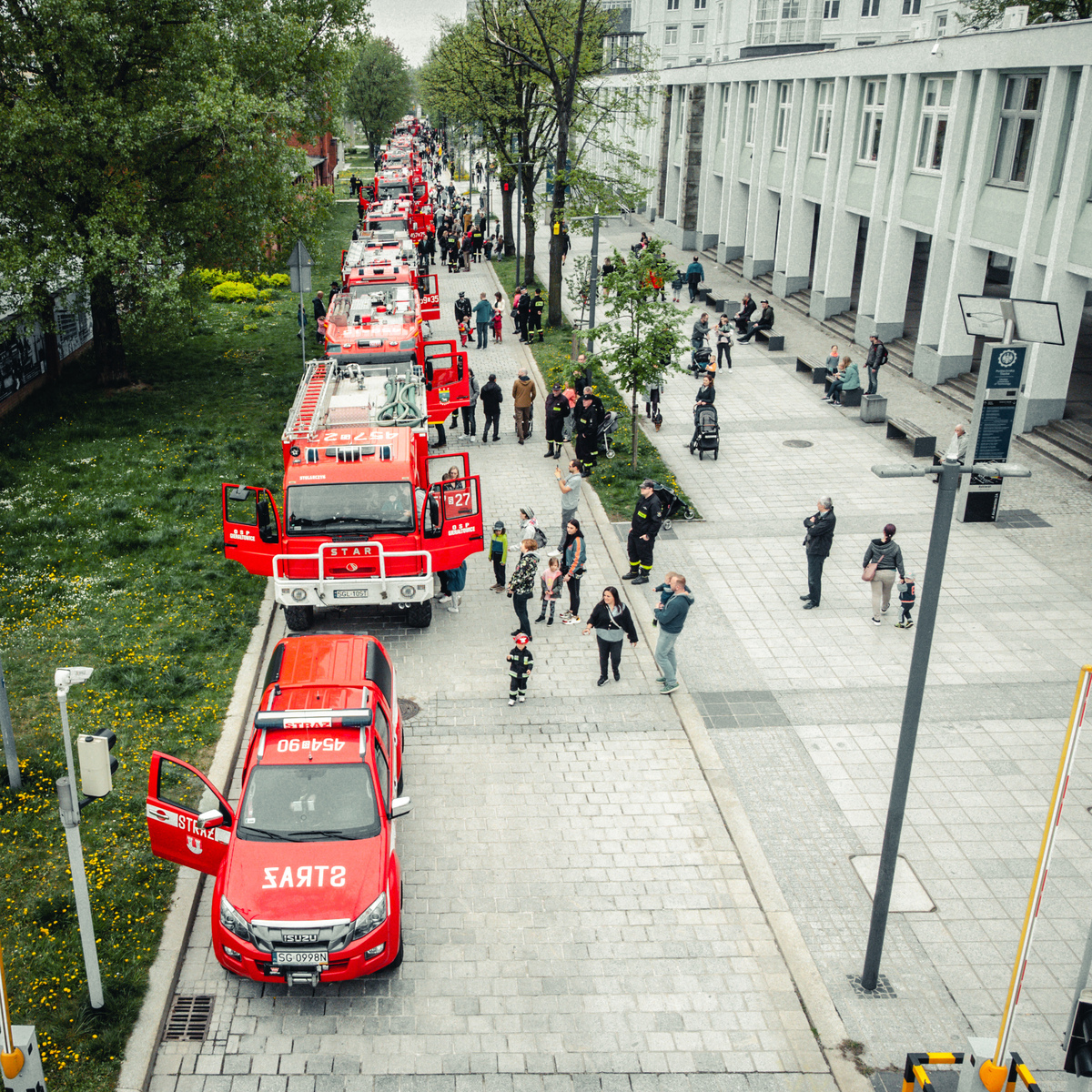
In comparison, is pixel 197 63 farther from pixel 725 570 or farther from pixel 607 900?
pixel 607 900

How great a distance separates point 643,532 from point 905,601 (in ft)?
12.6

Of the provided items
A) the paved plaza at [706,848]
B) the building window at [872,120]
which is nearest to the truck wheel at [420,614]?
the paved plaza at [706,848]

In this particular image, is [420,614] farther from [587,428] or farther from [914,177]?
[914,177]

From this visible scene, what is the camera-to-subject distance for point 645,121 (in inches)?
1267

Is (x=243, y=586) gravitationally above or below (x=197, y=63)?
below

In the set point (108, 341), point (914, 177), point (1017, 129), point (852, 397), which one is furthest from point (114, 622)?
point (914, 177)

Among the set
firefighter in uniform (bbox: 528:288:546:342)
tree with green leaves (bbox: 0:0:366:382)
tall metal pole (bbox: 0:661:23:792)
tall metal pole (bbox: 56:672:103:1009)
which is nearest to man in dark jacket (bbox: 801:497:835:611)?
tall metal pole (bbox: 56:672:103:1009)

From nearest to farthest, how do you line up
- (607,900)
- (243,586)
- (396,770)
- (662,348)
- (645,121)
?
(607,900) < (396,770) < (243,586) < (662,348) < (645,121)

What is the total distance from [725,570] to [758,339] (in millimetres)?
17188

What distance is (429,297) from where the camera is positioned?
29.3 meters

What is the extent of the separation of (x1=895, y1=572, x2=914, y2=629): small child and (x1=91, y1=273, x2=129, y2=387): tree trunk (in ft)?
58.7

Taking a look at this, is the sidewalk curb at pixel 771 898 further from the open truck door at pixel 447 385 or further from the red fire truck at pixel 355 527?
the open truck door at pixel 447 385

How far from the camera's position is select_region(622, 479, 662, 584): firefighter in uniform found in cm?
1484

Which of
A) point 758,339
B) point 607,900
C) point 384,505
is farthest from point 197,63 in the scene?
point 607,900
